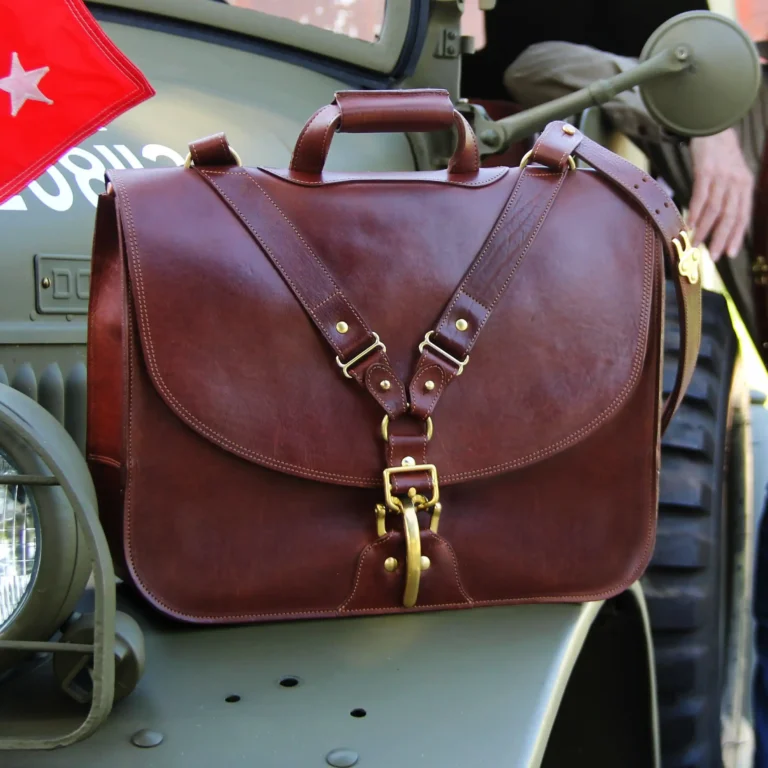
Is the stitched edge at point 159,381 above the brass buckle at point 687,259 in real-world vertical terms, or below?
below

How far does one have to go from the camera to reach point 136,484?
886 mm

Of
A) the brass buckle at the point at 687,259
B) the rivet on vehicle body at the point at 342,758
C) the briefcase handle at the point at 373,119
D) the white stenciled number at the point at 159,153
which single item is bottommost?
the rivet on vehicle body at the point at 342,758

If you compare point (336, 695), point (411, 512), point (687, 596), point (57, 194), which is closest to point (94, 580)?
point (336, 695)

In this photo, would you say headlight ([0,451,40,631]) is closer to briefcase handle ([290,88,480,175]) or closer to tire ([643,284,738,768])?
briefcase handle ([290,88,480,175])

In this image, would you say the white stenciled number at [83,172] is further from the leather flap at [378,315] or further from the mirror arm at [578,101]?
the mirror arm at [578,101]

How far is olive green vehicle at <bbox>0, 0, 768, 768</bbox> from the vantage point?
715 mm

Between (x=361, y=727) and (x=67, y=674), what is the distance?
249 mm

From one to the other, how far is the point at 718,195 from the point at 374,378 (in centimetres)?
128

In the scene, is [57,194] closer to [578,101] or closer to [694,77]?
[578,101]

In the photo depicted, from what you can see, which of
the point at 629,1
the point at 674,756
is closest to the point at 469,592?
the point at 674,756

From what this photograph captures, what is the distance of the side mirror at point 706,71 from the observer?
140cm

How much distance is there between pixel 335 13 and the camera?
1647mm

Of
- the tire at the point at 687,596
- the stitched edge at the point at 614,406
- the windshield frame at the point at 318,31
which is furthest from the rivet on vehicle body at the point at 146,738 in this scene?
the windshield frame at the point at 318,31

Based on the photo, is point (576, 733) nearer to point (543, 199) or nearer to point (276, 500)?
point (276, 500)
